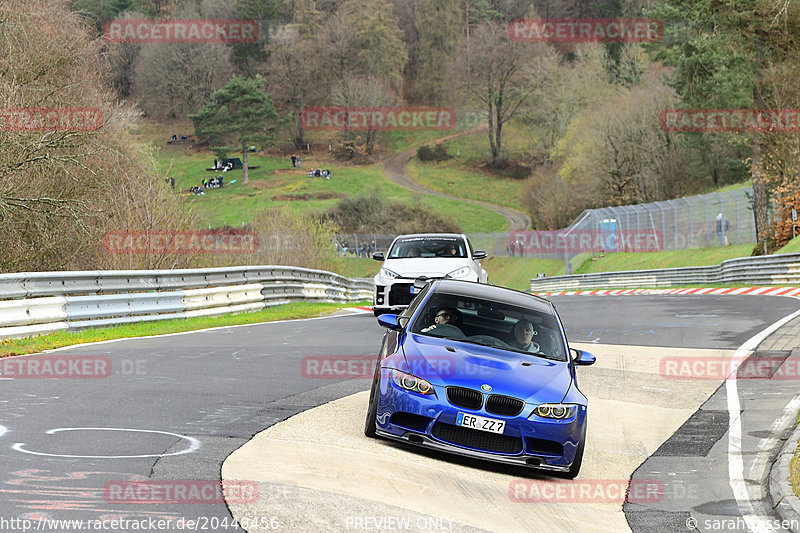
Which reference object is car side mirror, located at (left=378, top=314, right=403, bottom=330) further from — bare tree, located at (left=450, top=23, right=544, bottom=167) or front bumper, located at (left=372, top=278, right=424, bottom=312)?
bare tree, located at (left=450, top=23, right=544, bottom=167)

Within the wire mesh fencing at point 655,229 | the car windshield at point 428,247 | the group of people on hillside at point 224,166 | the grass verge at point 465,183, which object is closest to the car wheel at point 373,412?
the car windshield at point 428,247

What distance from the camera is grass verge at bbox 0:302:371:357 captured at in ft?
47.7

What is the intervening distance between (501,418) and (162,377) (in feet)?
17.0

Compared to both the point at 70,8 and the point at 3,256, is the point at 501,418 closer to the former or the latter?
the point at 3,256

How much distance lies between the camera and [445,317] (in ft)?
30.9

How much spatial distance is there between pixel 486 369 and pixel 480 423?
604mm

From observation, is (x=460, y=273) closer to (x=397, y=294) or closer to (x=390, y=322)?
(x=397, y=294)

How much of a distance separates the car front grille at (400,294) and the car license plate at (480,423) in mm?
11466

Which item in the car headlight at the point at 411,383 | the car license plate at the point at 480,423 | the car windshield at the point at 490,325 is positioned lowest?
the car license plate at the point at 480,423

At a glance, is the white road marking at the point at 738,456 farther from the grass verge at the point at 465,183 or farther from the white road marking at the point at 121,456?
the grass verge at the point at 465,183

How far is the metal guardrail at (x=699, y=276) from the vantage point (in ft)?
109

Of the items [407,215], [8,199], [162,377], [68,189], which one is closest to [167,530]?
[162,377]

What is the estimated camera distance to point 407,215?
9544 centimetres

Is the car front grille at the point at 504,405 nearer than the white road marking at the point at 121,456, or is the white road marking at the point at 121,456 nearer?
the white road marking at the point at 121,456
